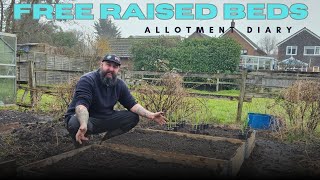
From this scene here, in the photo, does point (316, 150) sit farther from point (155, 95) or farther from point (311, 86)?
point (155, 95)

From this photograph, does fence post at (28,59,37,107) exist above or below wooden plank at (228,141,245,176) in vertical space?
above

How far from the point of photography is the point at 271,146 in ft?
14.4

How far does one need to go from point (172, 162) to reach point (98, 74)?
4.51ft

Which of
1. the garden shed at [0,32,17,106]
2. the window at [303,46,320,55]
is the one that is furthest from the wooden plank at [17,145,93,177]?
the window at [303,46,320,55]

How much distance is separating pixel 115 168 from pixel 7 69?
6.48m

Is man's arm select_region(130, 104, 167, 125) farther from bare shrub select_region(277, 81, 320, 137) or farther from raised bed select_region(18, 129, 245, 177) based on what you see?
bare shrub select_region(277, 81, 320, 137)

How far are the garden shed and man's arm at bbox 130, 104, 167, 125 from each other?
17.6 ft

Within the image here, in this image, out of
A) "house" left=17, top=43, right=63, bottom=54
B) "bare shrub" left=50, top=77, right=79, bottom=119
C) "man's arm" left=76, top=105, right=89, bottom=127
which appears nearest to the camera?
"man's arm" left=76, top=105, right=89, bottom=127

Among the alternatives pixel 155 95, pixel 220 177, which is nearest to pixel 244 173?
pixel 220 177

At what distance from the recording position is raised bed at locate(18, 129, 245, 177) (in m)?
2.64

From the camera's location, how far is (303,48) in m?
27.5

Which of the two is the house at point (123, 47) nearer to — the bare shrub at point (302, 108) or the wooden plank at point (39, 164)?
the bare shrub at point (302, 108)

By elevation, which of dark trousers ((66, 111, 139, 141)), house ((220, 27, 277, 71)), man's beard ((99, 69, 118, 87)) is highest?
house ((220, 27, 277, 71))

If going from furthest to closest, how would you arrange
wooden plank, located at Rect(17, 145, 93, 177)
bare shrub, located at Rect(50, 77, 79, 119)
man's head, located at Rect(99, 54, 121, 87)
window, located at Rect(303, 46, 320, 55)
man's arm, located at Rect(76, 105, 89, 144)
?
window, located at Rect(303, 46, 320, 55), bare shrub, located at Rect(50, 77, 79, 119), man's head, located at Rect(99, 54, 121, 87), man's arm, located at Rect(76, 105, 89, 144), wooden plank, located at Rect(17, 145, 93, 177)
